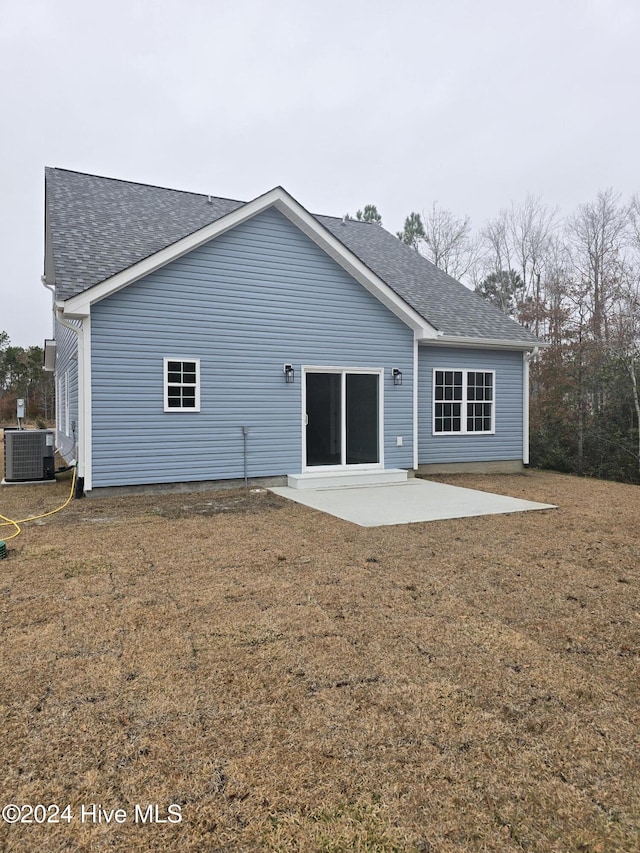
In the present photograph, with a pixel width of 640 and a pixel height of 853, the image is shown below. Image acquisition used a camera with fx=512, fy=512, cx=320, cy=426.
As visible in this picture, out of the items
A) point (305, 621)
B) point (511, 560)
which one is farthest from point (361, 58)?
point (305, 621)

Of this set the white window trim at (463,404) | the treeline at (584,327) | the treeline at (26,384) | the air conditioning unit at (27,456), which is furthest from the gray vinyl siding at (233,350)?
the treeline at (26,384)

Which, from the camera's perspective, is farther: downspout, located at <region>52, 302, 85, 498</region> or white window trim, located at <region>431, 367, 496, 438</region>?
white window trim, located at <region>431, 367, 496, 438</region>

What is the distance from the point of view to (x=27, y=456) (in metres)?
10.0

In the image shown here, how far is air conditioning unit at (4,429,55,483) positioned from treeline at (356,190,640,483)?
1456 centimetres

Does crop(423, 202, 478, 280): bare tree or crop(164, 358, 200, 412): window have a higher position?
Answer: crop(423, 202, 478, 280): bare tree

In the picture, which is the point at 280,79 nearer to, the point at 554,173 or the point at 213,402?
the point at 213,402

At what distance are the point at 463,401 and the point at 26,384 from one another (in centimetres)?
3054

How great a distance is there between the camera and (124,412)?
27.3 feet

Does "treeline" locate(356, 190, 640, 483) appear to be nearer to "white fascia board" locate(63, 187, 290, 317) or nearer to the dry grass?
"white fascia board" locate(63, 187, 290, 317)

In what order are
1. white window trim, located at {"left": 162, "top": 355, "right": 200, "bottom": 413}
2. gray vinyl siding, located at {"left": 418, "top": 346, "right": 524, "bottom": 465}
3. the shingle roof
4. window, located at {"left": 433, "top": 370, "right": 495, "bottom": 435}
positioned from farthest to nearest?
window, located at {"left": 433, "top": 370, "right": 495, "bottom": 435} < gray vinyl siding, located at {"left": 418, "top": 346, "right": 524, "bottom": 465} < the shingle roof < white window trim, located at {"left": 162, "top": 355, "right": 200, "bottom": 413}

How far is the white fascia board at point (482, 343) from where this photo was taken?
11008 mm

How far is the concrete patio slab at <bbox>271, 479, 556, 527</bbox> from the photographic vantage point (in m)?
6.86

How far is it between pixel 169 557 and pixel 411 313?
7.07 meters

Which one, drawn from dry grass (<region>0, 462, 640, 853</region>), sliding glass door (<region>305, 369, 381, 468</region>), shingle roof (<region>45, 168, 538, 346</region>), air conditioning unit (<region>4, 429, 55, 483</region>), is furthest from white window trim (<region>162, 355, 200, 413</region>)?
dry grass (<region>0, 462, 640, 853</region>)
